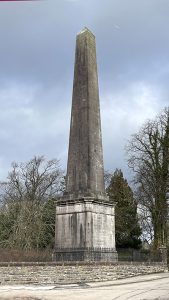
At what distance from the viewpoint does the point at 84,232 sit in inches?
739

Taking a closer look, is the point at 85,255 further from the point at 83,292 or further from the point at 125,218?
the point at 125,218

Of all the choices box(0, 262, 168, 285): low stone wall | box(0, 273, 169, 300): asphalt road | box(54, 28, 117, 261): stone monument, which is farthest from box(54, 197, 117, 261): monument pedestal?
box(0, 273, 169, 300): asphalt road

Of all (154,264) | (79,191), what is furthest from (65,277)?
(154,264)

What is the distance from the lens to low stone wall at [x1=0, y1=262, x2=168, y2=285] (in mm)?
14906

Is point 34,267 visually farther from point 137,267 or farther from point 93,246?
point 137,267

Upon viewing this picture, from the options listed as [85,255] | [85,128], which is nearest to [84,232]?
[85,255]

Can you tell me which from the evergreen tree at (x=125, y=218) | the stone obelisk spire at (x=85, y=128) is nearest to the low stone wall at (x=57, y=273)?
the stone obelisk spire at (x=85, y=128)

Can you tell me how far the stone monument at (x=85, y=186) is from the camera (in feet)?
62.0

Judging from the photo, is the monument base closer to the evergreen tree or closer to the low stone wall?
the low stone wall

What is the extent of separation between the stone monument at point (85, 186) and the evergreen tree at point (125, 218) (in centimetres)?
1558

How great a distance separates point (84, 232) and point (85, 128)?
517 centimetres

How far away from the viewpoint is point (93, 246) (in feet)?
61.5

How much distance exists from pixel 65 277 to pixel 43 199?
22424mm

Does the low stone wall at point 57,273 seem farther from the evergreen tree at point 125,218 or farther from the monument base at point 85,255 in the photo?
the evergreen tree at point 125,218
